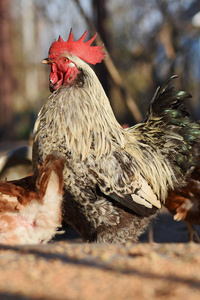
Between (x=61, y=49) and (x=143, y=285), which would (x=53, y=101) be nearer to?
(x=61, y=49)

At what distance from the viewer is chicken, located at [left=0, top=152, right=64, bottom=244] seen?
2.89 meters

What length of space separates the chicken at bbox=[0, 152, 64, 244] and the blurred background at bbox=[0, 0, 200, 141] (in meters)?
3.70

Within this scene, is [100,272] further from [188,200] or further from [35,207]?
[188,200]

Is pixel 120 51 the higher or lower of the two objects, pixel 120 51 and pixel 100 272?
the higher

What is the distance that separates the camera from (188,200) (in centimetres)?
391

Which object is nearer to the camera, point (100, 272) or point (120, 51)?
point (100, 272)

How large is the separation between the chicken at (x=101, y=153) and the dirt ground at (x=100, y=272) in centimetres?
78

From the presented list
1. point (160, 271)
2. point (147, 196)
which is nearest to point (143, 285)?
point (160, 271)

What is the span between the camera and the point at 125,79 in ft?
50.8

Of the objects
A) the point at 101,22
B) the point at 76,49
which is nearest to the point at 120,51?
the point at 101,22

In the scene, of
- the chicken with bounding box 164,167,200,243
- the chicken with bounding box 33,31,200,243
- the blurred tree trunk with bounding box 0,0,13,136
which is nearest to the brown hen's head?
the chicken with bounding box 33,31,200,243

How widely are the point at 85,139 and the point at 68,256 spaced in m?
1.39

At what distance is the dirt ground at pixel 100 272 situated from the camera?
1539 millimetres

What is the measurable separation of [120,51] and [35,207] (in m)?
13.6
